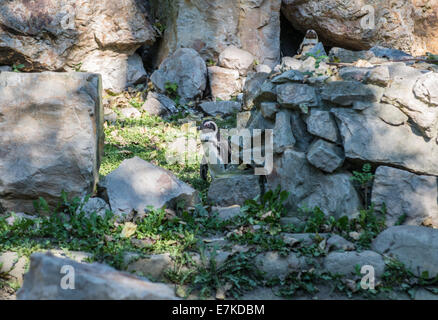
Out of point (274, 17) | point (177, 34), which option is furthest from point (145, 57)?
point (274, 17)

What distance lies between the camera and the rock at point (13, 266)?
443cm

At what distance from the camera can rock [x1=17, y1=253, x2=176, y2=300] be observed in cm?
A: 310

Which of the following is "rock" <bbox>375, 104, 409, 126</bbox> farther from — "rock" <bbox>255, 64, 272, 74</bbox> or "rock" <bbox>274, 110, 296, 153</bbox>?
"rock" <bbox>255, 64, 272, 74</bbox>

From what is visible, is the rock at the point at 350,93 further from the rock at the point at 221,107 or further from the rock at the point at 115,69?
the rock at the point at 115,69

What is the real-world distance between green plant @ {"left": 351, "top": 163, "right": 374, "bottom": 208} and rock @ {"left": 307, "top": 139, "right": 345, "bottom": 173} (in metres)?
0.25

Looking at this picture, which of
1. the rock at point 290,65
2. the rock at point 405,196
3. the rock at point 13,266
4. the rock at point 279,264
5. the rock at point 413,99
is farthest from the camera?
the rock at point 290,65

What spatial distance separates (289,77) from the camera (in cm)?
624

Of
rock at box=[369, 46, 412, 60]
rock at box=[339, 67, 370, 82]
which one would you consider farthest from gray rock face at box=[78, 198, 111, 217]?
rock at box=[369, 46, 412, 60]

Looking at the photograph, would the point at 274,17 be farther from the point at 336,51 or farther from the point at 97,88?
the point at 97,88

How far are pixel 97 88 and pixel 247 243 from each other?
2858 millimetres

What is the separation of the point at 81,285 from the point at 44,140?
2.97 meters

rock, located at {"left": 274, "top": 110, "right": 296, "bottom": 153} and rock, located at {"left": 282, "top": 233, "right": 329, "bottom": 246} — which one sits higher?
rock, located at {"left": 274, "top": 110, "right": 296, "bottom": 153}

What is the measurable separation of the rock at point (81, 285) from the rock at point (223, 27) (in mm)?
10367

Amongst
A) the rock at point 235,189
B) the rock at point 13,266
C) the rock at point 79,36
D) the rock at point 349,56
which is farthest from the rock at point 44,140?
the rock at point 79,36
